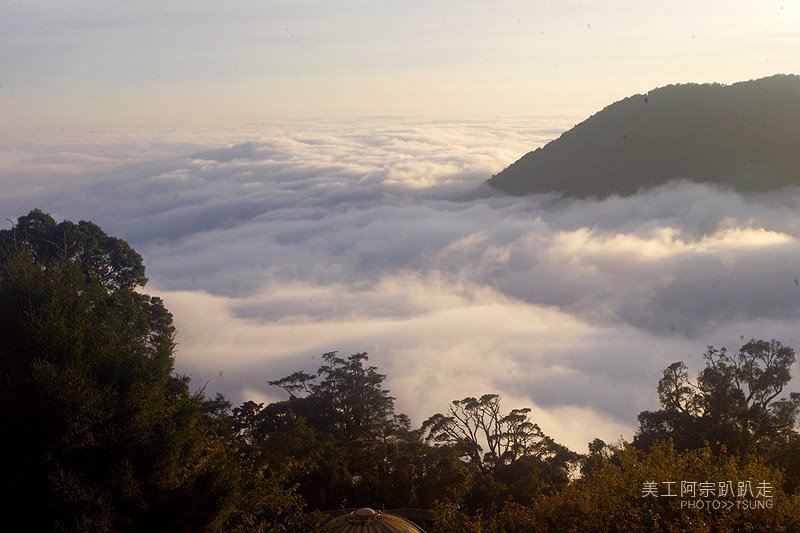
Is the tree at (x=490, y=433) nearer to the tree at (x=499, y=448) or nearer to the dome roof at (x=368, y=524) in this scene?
the tree at (x=499, y=448)

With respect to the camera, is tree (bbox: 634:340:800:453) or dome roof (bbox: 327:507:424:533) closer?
dome roof (bbox: 327:507:424:533)

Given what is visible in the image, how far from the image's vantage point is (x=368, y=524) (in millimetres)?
16641

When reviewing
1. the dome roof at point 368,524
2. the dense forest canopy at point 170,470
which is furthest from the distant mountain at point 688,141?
the dome roof at point 368,524

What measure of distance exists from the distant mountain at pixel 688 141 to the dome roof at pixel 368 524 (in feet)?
447

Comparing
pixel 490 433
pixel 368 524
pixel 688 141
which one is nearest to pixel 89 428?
pixel 368 524

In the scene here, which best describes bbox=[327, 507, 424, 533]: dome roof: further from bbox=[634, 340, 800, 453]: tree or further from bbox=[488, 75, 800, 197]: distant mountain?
bbox=[488, 75, 800, 197]: distant mountain

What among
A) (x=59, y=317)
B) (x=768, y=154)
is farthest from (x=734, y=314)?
(x=59, y=317)

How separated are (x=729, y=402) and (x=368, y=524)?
20.9 meters

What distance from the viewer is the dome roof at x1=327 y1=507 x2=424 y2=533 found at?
54.2 ft

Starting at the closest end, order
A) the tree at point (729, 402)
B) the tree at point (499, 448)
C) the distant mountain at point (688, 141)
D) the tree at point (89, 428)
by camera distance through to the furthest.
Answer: the tree at point (89, 428) < the tree at point (499, 448) < the tree at point (729, 402) < the distant mountain at point (688, 141)

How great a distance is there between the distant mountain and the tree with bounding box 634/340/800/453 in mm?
112727

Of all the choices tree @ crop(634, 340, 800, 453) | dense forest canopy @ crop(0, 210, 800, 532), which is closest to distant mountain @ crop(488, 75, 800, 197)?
tree @ crop(634, 340, 800, 453)

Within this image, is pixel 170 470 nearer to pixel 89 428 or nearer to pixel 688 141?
pixel 89 428

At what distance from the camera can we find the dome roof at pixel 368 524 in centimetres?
1653
